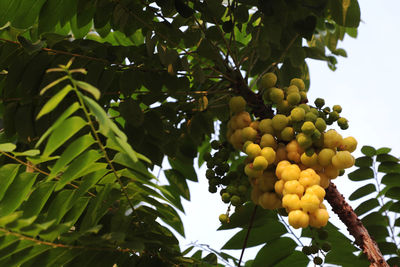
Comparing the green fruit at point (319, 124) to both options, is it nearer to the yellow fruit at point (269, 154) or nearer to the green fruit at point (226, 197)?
the yellow fruit at point (269, 154)

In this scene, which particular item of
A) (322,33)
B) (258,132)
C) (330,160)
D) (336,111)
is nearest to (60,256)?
(258,132)

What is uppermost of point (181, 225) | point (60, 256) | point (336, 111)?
point (336, 111)

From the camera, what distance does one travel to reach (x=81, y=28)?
104 inches

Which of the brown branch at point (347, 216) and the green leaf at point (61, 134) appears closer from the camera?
the green leaf at point (61, 134)

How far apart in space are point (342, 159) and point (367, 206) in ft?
3.49

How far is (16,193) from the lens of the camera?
188cm

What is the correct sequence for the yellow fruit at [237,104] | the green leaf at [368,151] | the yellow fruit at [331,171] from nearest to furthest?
the yellow fruit at [331,171] → the yellow fruit at [237,104] → the green leaf at [368,151]

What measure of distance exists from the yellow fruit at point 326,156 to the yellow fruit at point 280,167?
12cm

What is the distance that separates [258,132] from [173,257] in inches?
23.0

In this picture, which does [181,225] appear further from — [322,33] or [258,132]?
[322,33]

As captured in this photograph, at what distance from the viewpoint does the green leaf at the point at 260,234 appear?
8.15 feet

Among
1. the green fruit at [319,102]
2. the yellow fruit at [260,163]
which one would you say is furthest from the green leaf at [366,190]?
the yellow fruit at [260,163]

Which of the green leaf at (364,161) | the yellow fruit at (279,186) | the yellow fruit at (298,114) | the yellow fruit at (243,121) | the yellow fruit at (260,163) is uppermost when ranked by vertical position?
the green leaf at (364,161)

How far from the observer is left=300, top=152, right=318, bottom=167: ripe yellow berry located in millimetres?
1867
